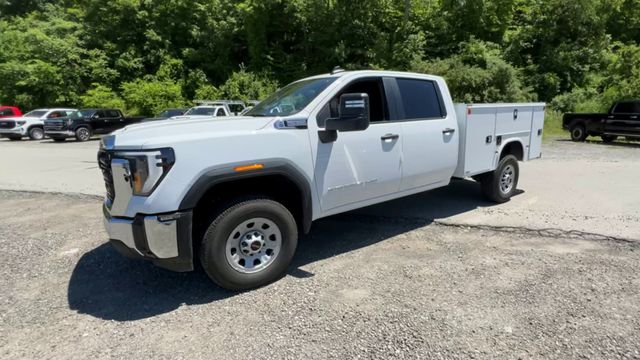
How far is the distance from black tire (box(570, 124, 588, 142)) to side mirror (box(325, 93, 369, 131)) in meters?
16.6

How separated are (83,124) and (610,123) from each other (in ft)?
78.5

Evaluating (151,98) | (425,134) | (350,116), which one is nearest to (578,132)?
(425,134)

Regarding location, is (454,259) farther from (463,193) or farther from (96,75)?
(96,75)

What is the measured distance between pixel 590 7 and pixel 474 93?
32.1ft

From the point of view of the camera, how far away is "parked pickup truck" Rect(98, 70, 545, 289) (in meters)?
3.33

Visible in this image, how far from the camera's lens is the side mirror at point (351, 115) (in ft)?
12.6

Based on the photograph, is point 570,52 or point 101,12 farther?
point 101,12

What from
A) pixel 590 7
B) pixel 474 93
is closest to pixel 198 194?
pixel 474 93

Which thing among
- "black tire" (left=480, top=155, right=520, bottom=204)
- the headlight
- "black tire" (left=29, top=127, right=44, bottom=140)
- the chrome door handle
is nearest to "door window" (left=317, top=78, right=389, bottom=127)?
the chrome door handle

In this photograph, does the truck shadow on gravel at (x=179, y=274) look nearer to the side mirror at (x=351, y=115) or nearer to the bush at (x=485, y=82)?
the side mirror at (x=351, y=115)

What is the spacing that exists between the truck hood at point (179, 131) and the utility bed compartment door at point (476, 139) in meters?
2.97

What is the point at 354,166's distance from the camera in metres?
4.38

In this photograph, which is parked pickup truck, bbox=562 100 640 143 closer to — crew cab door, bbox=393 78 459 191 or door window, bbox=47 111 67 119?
crew cab door, bbox=393 78 459 191

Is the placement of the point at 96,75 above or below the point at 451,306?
above
